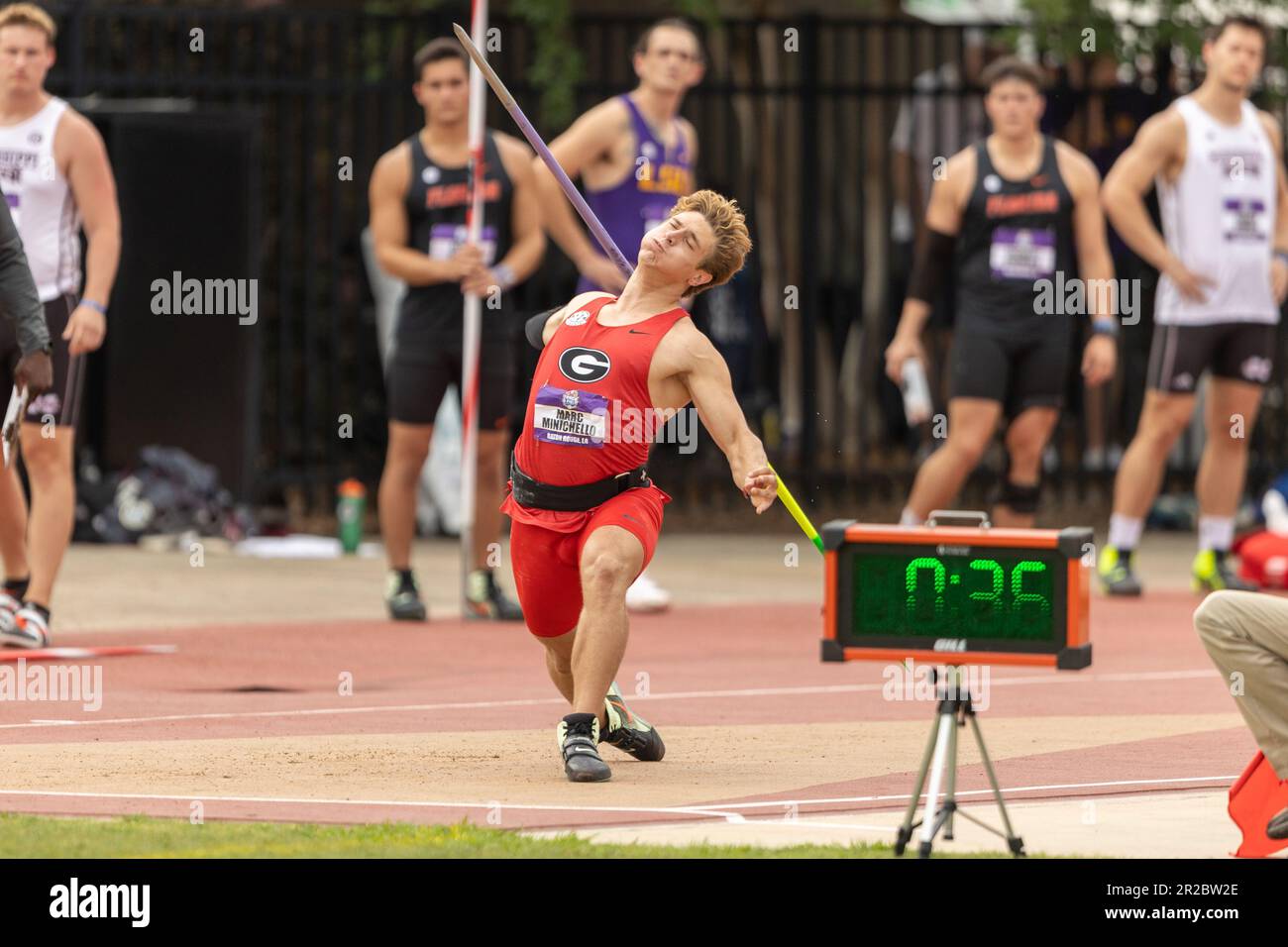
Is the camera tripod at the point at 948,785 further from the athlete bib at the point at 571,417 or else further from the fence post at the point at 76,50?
the fence post at the point at 76,50

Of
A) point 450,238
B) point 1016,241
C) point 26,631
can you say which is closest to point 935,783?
point 26,631

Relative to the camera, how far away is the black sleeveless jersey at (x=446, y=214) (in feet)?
39.2

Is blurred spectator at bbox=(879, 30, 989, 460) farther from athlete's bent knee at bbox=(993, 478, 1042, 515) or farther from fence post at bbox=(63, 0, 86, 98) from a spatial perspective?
fence post at bbox=(63, 0, 86, 98)

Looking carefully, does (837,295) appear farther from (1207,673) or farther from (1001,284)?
(1207,673)

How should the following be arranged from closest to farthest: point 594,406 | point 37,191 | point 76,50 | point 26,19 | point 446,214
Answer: point 594,406, point 26,19, point 37,191, point 446,214, point 76,50

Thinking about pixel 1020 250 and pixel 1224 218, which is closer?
pixel 1020 250

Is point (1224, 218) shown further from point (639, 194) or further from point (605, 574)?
point (605, 574)

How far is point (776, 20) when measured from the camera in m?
16.2

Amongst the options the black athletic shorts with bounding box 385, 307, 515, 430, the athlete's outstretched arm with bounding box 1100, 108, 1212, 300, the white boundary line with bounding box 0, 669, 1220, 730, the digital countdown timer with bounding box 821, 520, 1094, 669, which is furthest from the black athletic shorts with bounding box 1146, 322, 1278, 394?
the digital countdown timer with bounding box 821, 520, 1094, 669

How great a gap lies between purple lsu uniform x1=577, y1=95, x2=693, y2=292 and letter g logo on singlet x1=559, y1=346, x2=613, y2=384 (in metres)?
4.05

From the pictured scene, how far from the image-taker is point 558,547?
782 cm

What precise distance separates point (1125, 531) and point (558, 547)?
593cm

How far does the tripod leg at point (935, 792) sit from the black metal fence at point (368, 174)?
9529mm

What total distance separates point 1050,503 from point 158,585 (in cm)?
677
